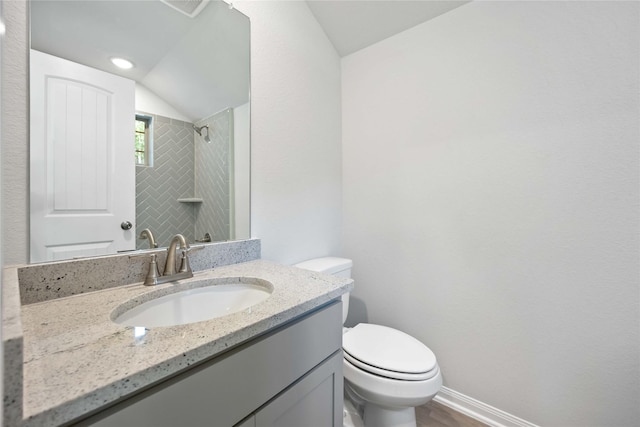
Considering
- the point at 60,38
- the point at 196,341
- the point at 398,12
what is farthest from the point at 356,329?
the point at 398,12

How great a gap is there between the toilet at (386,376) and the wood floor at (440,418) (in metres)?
0.24

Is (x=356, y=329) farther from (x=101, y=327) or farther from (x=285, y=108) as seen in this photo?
(x=285, y=108)

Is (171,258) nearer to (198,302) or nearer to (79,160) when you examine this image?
(198,302)

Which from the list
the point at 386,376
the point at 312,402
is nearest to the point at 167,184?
the point at 312,402

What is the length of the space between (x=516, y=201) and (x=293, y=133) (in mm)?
1173

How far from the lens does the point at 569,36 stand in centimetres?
108

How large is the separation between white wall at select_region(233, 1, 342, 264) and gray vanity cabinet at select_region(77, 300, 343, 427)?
636 mm

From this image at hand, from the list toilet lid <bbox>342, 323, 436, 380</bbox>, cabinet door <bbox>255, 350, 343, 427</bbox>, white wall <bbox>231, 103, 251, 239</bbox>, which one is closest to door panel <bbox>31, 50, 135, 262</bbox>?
white wall <bbox>231, 103, 251, 239</bbox>

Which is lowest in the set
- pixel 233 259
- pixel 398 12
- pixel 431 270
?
pixel 431 270

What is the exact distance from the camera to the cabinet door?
0.62m

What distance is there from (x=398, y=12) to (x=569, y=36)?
0.80 m

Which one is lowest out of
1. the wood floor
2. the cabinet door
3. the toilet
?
the wood floor

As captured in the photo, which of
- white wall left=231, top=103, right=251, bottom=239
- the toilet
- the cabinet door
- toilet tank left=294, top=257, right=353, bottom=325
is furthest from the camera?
toilet tank left=294, top=257, right=353, bottom=325

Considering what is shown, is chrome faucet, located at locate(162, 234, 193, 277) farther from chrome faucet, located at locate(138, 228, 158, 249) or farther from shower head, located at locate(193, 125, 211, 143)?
shower head, located at locate(193, 125, 211, 143)
